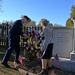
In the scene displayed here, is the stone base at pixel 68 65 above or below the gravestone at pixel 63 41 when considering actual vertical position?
below

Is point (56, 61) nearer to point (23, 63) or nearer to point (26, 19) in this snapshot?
point (23, 63)

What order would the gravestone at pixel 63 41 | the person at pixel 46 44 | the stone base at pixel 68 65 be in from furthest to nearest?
the gravestone at pixel 63 41 → the stone base at pixel 68 65 → the person at pixel 46 44

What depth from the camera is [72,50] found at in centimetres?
898

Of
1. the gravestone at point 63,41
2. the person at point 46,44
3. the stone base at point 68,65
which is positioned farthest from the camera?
the gravestone at point 63,41

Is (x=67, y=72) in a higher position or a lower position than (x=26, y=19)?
lower

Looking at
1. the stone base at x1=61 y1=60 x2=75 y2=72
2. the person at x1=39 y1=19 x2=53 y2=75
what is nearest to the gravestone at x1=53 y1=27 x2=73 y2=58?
the stone base at x1=61 y1=60 x2=75 y2=72

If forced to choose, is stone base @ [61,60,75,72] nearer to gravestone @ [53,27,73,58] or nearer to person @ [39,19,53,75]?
person @ [39,19,53,75]

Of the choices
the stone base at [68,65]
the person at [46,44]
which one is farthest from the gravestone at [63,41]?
the person at [46,44]

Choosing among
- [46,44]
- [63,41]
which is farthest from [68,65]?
[63,41]

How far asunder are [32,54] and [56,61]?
87 centimetres

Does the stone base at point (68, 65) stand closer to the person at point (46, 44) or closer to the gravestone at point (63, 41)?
the person at point (46, 44)

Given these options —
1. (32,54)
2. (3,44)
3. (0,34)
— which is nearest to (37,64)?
(32,54)

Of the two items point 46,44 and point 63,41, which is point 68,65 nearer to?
point 46,44

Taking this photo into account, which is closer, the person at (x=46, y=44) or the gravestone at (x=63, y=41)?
the person at (x=46, y=44)
